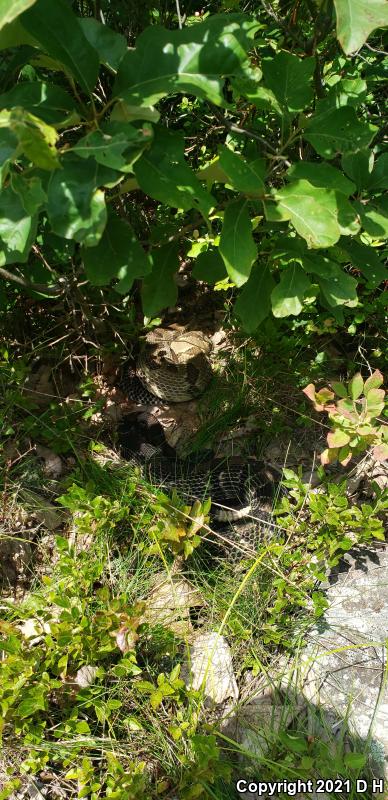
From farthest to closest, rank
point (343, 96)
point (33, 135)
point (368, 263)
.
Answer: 1. point (368, 263)
2. point (343, 96)
3. point (33, 135)

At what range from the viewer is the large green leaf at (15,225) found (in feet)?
4.36

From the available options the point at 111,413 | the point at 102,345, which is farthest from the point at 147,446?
the point at 102,345

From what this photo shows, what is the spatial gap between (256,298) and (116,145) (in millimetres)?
812

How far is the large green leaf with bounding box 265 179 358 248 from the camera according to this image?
147 centimetres

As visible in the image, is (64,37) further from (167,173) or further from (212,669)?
(212,669)

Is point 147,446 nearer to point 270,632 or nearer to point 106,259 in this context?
point 270,632

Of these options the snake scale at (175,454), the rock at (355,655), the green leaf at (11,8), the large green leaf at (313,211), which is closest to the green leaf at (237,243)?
the large green leaf at (313,211)

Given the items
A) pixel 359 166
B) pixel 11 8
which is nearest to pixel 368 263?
pixel 359 166

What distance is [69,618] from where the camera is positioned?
203cm

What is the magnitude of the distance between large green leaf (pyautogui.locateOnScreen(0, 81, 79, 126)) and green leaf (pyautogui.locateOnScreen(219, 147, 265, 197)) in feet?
1.19

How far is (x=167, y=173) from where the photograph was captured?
146 centimetres

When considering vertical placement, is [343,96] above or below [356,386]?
above

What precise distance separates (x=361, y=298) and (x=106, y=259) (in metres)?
1.48

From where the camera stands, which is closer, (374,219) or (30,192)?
(30,192)
